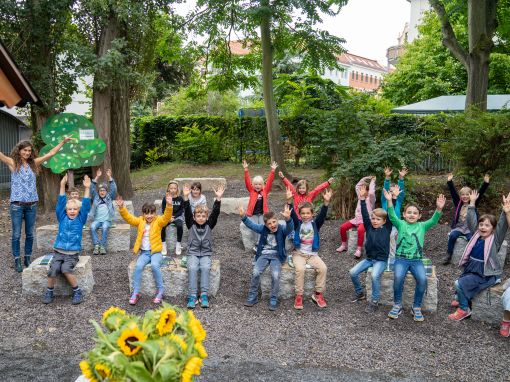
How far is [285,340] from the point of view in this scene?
17.0 ft

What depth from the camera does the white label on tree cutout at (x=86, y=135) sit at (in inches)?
394

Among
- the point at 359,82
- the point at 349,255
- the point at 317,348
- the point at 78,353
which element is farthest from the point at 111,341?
the point at 359,82

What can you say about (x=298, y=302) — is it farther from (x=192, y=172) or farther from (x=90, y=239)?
(x=192, y=172)

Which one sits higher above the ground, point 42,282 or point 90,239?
point 90,239

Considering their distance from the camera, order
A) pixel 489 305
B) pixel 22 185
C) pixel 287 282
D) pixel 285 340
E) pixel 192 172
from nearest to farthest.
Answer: pixel 285 340 → pixel 489 305 → pixel 287 282 → pixel 22 185 → pixel 192 172

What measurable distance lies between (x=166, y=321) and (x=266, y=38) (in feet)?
37.2

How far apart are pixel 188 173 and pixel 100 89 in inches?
275

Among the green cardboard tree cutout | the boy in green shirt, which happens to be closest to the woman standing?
the green cardboard tree cutout

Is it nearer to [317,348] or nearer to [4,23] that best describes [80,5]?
[4,23]

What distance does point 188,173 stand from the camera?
57.4 ft

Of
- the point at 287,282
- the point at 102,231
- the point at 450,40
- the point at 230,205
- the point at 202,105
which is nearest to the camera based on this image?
the point at 287,282

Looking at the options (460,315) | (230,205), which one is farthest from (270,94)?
(460,315)

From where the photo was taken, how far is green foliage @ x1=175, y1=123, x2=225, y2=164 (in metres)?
19.3

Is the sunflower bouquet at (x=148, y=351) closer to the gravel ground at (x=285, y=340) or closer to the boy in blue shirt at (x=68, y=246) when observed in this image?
the gravel ground at (x=285, y=340)
